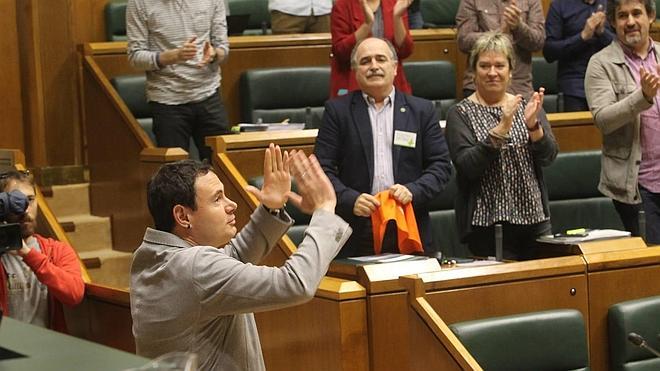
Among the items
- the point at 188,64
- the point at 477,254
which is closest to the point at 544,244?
the point at 477,254

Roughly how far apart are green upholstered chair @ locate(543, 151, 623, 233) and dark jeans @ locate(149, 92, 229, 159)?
116cm

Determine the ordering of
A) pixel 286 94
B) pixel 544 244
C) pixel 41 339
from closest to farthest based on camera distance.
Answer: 1. pixel 41 339
2. pixel 544 244
3. pixel 286 94

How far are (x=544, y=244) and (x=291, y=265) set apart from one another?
1.35m

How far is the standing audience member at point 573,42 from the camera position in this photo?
4.39 m

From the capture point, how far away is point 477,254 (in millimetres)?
3076

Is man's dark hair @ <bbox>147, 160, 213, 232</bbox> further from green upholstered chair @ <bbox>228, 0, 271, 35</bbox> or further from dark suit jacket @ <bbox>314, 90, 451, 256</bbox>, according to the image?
green upholstered chair @ <bbox>228, 0, 271, 35</bbox>

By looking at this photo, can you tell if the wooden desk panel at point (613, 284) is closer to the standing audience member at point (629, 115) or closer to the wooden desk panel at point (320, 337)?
the standing audience member at point (629, 115)

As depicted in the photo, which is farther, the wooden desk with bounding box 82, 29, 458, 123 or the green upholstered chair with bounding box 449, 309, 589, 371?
the wooden desk with bounding box 82, 29, 458, 123

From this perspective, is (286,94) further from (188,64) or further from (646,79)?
(646,79)

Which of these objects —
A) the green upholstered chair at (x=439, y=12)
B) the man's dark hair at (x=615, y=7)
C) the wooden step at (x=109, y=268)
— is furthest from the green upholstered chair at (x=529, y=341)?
the green upholstered chair at (x=439, y=12)

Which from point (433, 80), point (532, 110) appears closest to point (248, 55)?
point (433, 80)

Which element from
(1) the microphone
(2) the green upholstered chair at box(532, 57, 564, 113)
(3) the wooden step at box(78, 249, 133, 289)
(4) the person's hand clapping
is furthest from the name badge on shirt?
(2) the green upholstered chair at box(532, 57, 564, 113)

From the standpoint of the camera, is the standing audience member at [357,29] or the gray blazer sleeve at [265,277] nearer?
the gray blazer sleeve at [265,277]

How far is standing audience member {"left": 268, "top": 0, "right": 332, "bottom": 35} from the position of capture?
16.0 feet
